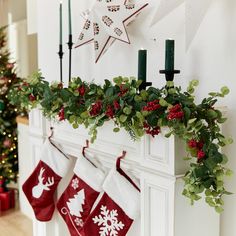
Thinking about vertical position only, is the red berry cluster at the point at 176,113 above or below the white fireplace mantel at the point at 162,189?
above

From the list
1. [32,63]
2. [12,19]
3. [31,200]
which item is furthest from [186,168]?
[12,19]

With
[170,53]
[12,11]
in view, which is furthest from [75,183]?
[12,11]

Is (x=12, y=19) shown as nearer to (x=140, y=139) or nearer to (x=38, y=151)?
(x=38, y=151)

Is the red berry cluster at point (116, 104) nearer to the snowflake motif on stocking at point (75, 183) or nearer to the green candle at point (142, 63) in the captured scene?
the green candle at point (142, 63)

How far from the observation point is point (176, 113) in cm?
122

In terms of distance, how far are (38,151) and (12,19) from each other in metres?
2.73

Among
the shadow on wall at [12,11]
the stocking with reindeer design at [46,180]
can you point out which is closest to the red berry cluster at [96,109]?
the stocking with reindeer design at [46,180]

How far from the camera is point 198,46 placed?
4.67 ft

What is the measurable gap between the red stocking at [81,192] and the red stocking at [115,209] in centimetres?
11

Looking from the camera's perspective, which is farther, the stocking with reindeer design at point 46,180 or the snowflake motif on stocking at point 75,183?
the stocking with reindeer design at point 46,180

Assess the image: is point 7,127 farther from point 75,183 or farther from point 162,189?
point 162,189

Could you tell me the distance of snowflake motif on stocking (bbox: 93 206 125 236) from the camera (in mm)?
1665

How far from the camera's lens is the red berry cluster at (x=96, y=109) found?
1508 millimetres

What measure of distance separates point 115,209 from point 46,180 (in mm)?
633
